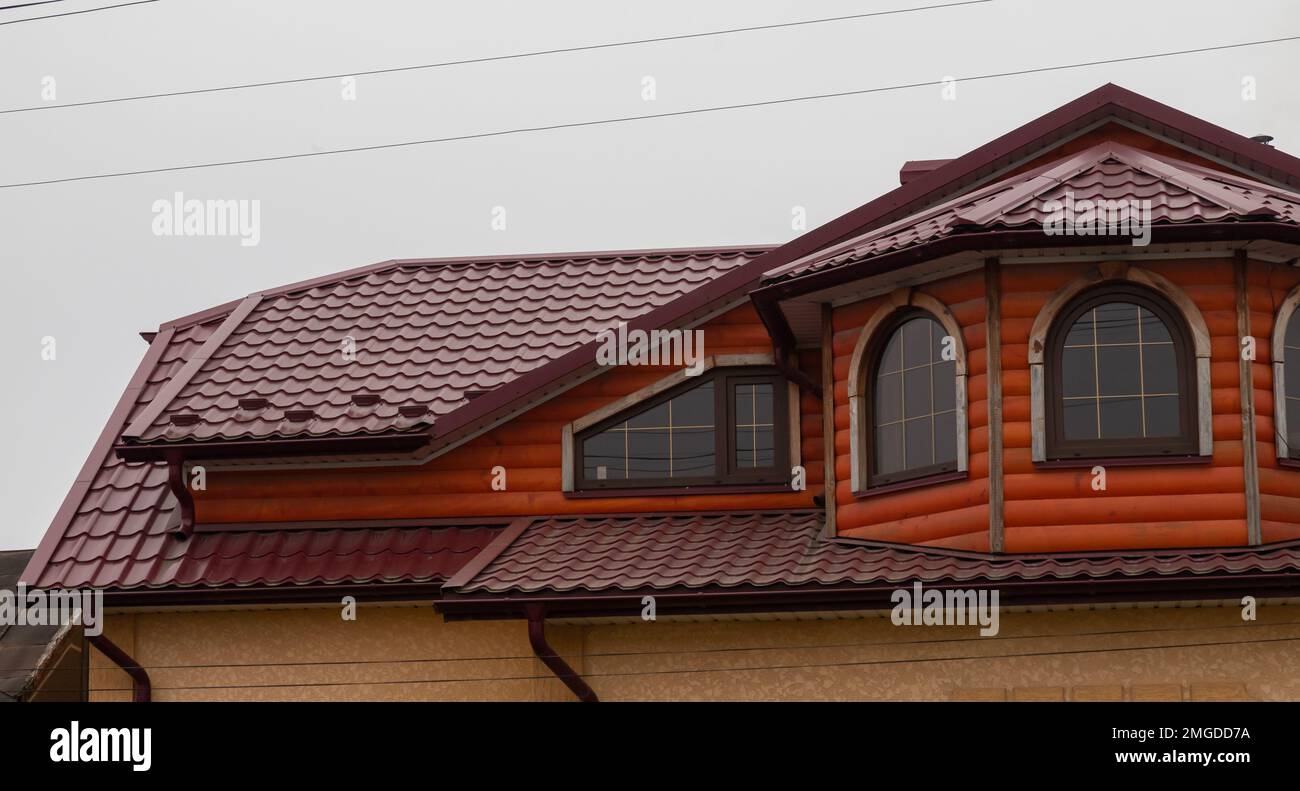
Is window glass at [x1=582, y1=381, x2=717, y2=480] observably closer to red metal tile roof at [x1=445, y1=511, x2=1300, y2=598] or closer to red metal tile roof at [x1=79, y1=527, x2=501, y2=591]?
red metal tile roof at [x1=445, y1=511, x2=1300, y2=598]

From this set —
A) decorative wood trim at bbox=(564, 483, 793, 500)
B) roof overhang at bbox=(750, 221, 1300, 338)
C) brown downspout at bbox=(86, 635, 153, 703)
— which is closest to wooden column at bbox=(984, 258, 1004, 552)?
roof overhang at bbox=(750, 221, 1300, 338)

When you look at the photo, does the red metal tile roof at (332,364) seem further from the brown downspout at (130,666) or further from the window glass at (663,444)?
the window glass at (663,444)

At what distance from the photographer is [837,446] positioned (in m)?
14.1

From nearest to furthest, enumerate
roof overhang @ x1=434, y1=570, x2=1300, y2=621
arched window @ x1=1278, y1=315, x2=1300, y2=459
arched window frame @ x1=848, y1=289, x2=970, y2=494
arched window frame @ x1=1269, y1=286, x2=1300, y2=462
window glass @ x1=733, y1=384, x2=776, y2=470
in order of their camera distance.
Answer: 1. roof overhang @ x1=434, y1=570, x2=1300, y2=621
2. arched window frame @ x1=1269, y1=286, x2=1300, y2=462
3. arched window @ x1=1278, y1=315, x2=1300, y2=459
4. arched window frame @ x1=848, y1=289, x2=970, y2=494
5. window glass @ x1=733, y1=384, x2=776, y2=470

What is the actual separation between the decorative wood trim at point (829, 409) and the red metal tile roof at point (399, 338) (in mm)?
2909

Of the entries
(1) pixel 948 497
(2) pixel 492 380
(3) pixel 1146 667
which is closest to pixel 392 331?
(2) pixel 492 380

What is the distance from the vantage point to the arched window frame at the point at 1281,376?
1259cm

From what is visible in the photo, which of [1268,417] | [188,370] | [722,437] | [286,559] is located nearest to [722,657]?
[722,437]

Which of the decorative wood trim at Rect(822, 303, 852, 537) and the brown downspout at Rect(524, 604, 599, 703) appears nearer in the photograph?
the brown downspout at Rect(524, 604, 599, 703)

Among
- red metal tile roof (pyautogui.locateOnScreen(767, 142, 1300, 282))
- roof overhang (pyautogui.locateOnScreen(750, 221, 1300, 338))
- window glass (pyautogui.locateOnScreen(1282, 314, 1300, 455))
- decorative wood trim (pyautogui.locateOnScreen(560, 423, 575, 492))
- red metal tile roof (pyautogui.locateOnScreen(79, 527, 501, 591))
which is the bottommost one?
red metal tile roof (pyautogui.locateOnScreen(79, 527, 501, 591))

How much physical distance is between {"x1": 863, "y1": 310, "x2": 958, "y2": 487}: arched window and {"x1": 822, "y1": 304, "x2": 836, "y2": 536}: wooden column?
0.39 metres

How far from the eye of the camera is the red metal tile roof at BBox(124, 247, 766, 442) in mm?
15336

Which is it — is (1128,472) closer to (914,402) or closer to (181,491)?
(914,402)
